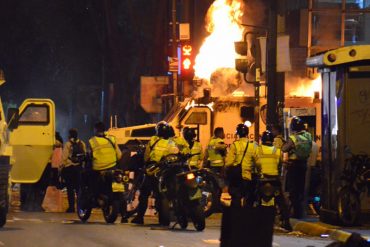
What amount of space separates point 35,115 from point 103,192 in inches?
208

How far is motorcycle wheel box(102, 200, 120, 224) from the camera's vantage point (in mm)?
15786

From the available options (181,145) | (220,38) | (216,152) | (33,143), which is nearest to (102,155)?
(181,145)

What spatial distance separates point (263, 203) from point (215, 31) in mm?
21271

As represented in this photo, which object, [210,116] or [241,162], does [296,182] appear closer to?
[241,162]

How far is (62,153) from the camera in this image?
65.5ft

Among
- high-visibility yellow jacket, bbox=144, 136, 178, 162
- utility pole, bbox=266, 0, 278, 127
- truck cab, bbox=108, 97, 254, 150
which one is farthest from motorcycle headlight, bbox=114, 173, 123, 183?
truck cab, bbox=108, 97, 254, 150

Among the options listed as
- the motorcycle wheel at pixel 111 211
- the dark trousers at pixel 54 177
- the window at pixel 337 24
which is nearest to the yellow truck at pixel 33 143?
the dark trousers at pixel 54 177

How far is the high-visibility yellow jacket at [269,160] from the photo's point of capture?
14875 millimetres

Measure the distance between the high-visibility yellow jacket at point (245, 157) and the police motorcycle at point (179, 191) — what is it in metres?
0.69

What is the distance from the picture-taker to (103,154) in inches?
625

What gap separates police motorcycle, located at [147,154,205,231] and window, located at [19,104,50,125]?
598 centimetres

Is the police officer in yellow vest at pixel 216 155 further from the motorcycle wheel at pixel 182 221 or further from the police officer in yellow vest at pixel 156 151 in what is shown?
the motorcycle wheel at pixel 182 221

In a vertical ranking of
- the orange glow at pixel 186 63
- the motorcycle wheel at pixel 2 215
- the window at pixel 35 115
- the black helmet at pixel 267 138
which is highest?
the orange glow at pixel 186 63

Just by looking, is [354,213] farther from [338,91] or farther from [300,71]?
[300,71]
